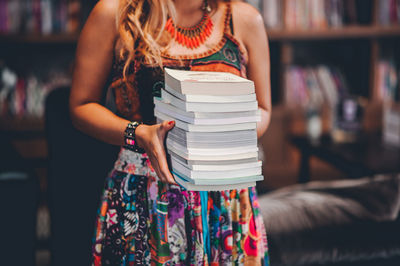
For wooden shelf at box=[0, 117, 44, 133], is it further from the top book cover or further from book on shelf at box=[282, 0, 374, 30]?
the top book cover

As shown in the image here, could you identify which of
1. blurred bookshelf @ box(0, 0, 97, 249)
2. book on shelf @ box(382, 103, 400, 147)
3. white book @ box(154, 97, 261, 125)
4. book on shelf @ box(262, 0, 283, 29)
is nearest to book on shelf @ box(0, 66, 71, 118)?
blurred bookshelf @ box(0, 0, 97, 249)

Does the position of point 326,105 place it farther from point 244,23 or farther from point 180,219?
point 180,219

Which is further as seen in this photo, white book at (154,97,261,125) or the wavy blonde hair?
the wavy blonde hair

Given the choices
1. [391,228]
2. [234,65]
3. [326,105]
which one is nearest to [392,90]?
[326,105]

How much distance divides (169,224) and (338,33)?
209 centimetres

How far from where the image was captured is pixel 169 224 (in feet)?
2.95

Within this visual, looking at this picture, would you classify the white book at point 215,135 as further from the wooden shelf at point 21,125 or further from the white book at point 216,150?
the wooden shelf at point 21,125

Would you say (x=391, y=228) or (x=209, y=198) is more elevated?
(x=209, y=198)

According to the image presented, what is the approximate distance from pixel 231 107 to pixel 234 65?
308mm

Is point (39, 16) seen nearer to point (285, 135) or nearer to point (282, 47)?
point (282, 47)

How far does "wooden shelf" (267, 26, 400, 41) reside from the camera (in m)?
2.57

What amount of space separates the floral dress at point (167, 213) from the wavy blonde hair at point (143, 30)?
2 cm

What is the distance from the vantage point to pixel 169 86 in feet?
2.46

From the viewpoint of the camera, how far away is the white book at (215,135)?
685mm
